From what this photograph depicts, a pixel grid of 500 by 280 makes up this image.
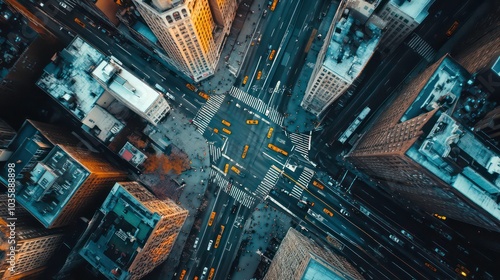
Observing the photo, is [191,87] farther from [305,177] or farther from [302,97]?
[305,177]

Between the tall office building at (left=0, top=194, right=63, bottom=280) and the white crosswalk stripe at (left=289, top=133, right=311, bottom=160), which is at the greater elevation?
the white crosswalk stripe at (left=289, top=133, right=311, bottom=160)

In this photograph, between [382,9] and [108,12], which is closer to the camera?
[382,9]

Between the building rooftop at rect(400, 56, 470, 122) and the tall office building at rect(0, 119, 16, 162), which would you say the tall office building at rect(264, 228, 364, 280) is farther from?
the tall office building at rect(0, 119, 16, 162)

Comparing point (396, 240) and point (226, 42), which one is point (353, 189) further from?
point (226, 42)

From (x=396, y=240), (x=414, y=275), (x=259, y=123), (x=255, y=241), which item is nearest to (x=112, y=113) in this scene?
(x=259, y=123)

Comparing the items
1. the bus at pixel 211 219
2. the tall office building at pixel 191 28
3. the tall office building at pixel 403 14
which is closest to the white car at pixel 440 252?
the tall office building at pixel 403 14

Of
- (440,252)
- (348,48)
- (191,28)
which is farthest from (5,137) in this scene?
(440,252)

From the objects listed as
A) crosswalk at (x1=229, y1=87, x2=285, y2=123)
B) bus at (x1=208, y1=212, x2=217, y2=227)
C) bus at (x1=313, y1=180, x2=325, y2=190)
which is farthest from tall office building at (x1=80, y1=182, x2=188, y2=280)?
bus at (x1=313, y1=180, x2=325, y2=190)
